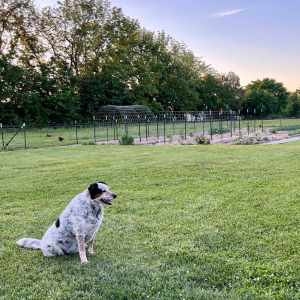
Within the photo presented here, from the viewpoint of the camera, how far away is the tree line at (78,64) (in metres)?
27.1

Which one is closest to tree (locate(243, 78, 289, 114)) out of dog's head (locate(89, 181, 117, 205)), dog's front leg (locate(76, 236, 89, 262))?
dog's head (locate(89, 181, 117, 205))

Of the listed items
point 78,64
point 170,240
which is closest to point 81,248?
point 170,240

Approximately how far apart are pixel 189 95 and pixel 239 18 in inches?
1228

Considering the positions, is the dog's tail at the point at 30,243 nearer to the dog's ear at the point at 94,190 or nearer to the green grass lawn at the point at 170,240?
the green grass lawn at the point at 170,240

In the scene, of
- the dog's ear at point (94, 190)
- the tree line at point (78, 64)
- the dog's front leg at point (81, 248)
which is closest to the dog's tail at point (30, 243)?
the dog's front leg at point (81, 248)

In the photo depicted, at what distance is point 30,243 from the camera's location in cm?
291

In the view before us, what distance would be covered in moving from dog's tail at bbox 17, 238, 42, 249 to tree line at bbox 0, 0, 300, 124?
1012 inches

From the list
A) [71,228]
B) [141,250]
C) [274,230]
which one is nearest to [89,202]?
[71,228]

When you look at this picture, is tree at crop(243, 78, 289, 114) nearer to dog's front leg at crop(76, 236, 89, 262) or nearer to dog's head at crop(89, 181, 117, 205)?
dog's head at crop(89, 181, 117, 205)

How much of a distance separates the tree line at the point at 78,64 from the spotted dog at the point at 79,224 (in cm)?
2618

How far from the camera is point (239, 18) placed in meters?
17.2

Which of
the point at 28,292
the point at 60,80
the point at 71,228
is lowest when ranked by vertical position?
the point at 28,292

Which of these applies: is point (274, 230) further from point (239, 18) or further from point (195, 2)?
point (239, 18)

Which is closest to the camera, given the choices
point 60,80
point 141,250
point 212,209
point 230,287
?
point 230,287
